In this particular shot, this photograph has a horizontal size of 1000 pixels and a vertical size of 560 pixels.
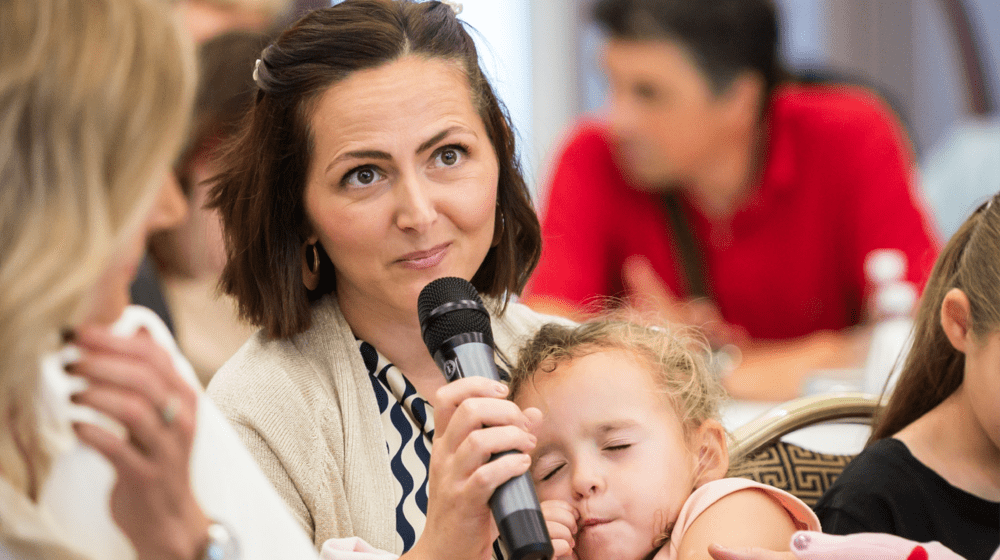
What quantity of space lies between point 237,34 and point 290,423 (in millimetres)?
1544

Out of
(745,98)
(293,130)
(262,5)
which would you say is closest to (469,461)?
(293,130)

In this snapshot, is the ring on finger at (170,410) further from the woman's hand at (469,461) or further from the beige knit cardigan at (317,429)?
the beige knit cardigan at (317,429)

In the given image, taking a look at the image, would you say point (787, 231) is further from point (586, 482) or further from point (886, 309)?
point (586, 482)

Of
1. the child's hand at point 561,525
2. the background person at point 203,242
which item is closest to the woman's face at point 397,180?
the child's hand at point 561,525

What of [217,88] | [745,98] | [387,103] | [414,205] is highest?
[217,88]

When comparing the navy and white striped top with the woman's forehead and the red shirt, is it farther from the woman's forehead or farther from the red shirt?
the red shirt

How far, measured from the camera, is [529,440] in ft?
3.14

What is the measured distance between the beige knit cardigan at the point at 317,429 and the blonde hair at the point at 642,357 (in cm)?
22

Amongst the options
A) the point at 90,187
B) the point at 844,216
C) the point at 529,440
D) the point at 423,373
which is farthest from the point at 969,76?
the point at 90,187

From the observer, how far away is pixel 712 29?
10.6 feet

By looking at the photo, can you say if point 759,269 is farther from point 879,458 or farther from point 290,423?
point 290,423

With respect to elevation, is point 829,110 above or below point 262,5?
below

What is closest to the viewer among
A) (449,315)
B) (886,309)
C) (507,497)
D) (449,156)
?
(507,497)

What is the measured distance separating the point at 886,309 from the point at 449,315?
2162 mm
